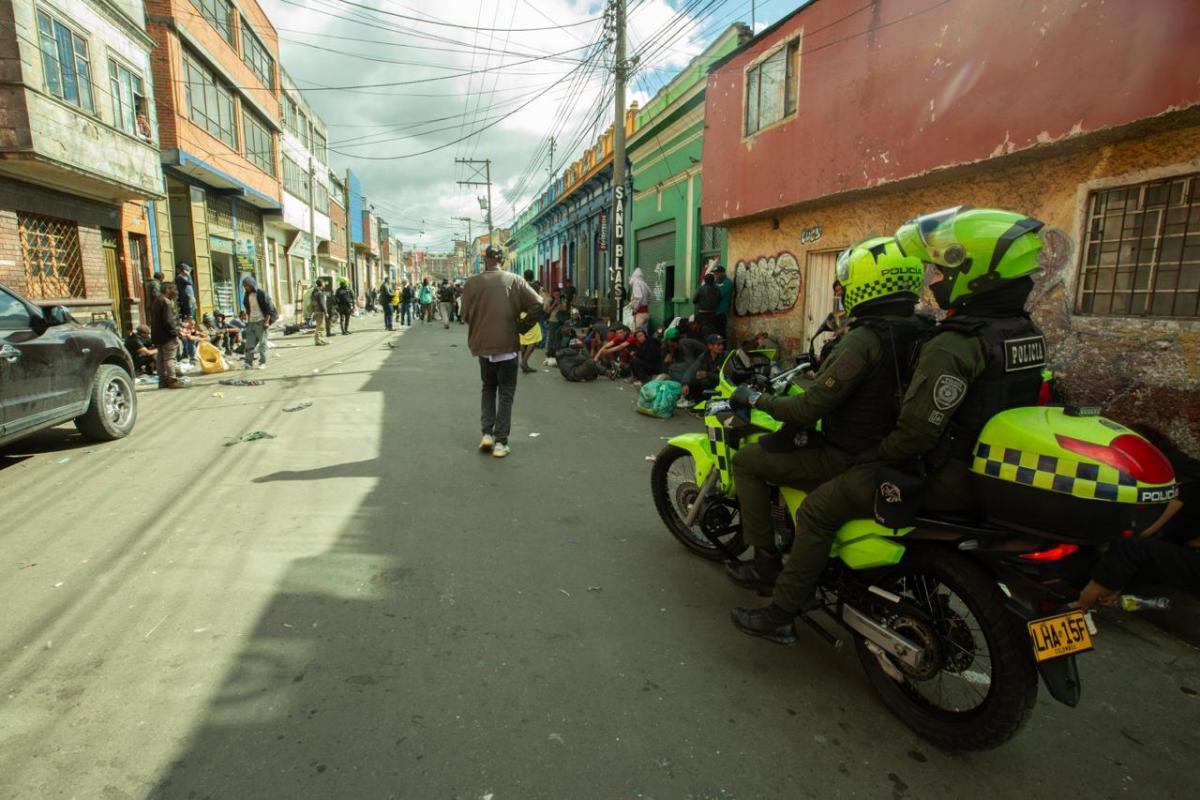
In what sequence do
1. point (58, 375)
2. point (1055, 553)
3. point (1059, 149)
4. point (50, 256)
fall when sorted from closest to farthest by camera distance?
point (1055, 553), point (58, 375), point (1059, 149), point (50, 256)

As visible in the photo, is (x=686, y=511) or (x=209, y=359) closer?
(x=686, y=511)

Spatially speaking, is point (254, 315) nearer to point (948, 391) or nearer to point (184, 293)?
point (184, 293)

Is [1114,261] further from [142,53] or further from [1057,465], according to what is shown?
[142,53]

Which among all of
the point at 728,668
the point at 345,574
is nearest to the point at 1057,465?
the point at 728,668

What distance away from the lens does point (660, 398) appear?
25.6ft

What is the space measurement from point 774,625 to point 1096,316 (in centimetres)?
482

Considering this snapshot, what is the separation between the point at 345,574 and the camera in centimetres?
342

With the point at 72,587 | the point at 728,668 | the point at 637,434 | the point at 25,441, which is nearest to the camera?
the point at 728,668

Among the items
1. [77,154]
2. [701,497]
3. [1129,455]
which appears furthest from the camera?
[77,154]

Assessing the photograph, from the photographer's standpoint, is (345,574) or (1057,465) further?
(345,574)

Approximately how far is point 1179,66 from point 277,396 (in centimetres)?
1004

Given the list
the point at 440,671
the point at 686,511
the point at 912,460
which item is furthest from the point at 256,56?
the point at 912,460

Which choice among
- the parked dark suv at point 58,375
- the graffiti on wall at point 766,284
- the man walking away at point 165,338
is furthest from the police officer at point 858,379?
the man walking away at point 165,338

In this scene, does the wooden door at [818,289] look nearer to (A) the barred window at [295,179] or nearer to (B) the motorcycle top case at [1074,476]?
(B) the motorcycle top case at [1074,476]
